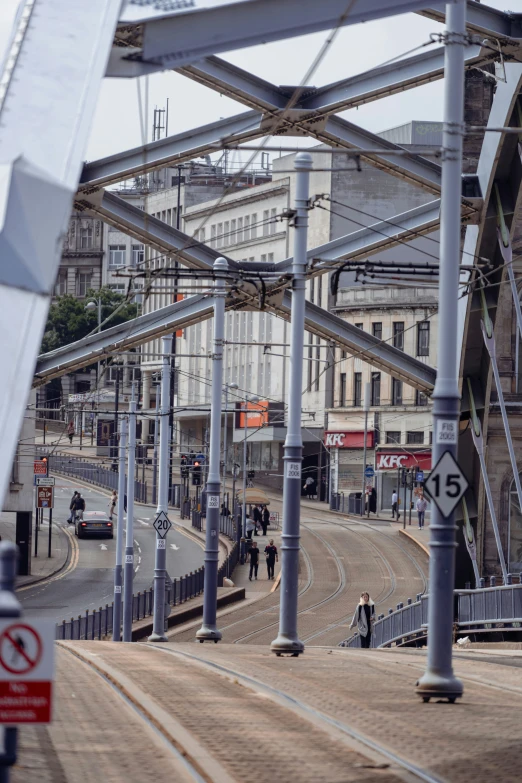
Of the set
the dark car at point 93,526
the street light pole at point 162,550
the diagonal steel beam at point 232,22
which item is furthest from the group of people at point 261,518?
the diagonal steel beam at point 232,22

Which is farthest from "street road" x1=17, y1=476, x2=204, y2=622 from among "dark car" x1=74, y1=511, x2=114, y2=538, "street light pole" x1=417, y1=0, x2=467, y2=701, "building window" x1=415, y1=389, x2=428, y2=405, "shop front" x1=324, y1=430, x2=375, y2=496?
"street light pole" x1=417, y1=0, x2=467, y2=701

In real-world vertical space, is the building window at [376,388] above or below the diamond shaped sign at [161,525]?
above

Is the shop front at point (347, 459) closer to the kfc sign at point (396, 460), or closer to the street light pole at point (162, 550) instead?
the kfc sign at point (396, 460)

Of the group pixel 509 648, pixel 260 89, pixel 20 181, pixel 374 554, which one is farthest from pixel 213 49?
pixel 374 554

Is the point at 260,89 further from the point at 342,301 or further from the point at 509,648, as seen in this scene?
the point at 342,301

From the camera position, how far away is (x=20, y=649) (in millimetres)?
6559

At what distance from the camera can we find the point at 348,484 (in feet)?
305

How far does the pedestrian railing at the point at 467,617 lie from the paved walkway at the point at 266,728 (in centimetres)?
1149

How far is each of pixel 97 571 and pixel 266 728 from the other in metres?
53.4

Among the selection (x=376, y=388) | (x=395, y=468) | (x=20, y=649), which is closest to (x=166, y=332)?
(x=20, y=649)

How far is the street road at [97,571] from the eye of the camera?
175 ft

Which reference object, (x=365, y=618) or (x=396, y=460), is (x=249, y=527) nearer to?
(x=396, y=460)

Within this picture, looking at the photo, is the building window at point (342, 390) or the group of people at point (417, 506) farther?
the building window at point (342, 390)

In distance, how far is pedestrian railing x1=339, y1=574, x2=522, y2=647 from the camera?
1230 inches
